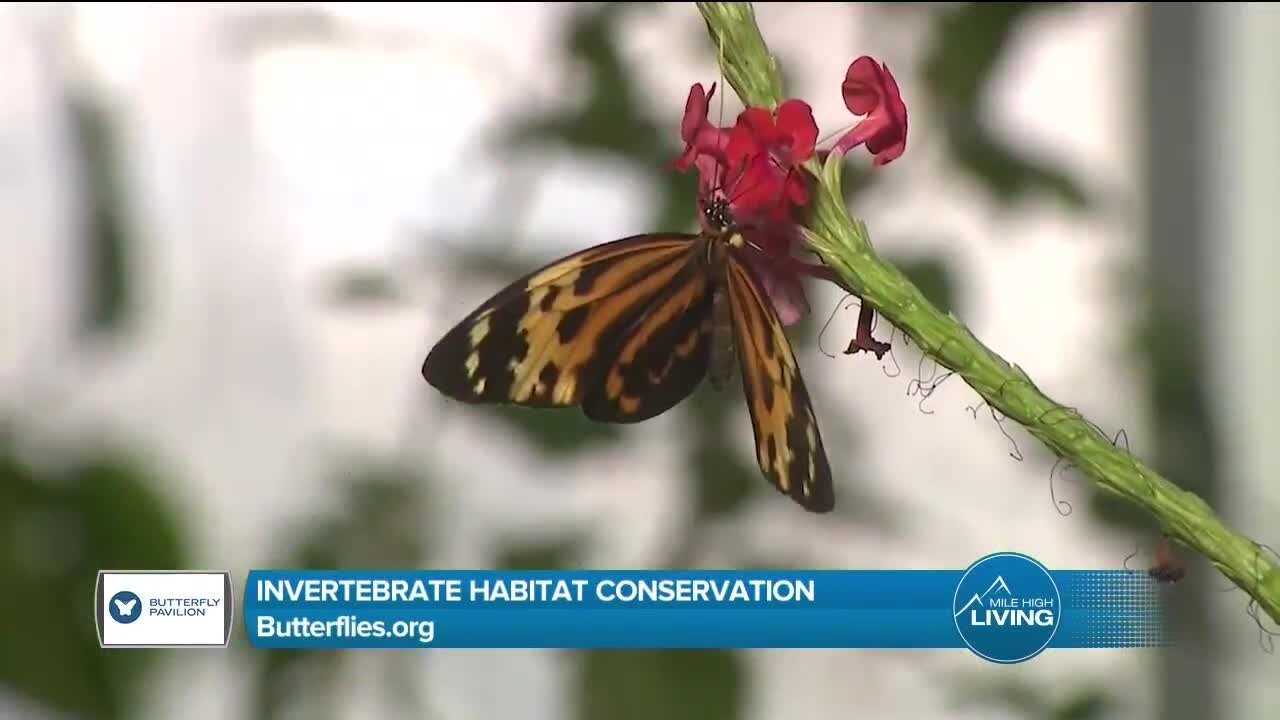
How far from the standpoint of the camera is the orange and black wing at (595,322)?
52 cm

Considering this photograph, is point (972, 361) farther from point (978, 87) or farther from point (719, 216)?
point (978, 87)

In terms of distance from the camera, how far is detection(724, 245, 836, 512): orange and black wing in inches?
19.6

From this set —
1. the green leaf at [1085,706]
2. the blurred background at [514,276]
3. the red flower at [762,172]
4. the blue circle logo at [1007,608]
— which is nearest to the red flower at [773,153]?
the red flower at [762,172]

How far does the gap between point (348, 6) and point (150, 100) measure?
142mm

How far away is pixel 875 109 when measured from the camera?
1.36ft

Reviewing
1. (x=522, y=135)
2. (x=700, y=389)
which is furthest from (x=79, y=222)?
(x=700, y=389)

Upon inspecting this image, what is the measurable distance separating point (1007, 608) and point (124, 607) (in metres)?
0.56

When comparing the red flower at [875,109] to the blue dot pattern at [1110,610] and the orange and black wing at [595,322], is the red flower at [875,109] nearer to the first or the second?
the orange and black wing at [595,322]

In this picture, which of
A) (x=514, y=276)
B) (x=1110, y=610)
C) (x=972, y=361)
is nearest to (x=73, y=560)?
(x=514, y=276)

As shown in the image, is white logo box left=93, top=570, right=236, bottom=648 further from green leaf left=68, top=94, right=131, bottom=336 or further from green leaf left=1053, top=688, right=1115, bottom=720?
green leaf left=1053, top=688, right=1115, bottom=720

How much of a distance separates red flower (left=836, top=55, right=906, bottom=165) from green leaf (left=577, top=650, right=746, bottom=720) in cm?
35

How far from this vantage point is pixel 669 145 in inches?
23.9

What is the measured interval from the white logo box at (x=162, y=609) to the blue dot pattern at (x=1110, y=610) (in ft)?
1.75

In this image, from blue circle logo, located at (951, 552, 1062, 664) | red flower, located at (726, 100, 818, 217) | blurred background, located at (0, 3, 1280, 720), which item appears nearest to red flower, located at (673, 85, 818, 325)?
red flower, located at (726, 100, 818, 217)
